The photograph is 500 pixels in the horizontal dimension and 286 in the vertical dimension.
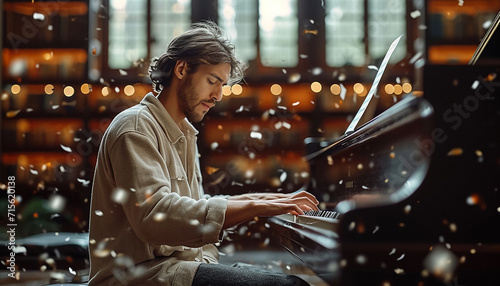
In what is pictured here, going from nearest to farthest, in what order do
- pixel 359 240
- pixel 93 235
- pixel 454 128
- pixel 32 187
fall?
pixel 359 240, pixel 454 128, pixel 93 235, pixel 32 187

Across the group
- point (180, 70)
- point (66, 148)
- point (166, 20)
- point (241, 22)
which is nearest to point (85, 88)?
point (66, 148)

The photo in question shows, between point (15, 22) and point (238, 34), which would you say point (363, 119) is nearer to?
point (238, 34)

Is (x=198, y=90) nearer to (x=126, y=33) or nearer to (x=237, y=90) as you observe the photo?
(x=237, y=90)

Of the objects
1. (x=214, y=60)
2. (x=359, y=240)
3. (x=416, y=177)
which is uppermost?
(x=214, y=60)

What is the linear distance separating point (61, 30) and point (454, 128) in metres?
5.01

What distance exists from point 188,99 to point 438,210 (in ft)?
2.47

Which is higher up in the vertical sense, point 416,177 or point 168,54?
point 168,54

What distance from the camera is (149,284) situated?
133 centimetres

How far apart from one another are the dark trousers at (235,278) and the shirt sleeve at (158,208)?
87 millimetres

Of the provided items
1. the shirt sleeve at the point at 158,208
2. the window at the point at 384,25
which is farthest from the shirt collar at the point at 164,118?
the window at the point at 384,25

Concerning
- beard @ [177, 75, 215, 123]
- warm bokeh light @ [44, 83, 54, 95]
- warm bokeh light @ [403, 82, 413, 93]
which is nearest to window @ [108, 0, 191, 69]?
warm bokeh light @ [44, 83, 54, 95]

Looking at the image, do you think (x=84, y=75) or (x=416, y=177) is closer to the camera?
(x=416, y=177)

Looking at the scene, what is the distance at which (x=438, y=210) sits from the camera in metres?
1.23

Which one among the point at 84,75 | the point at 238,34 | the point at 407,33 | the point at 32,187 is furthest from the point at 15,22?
the point at 407,33
